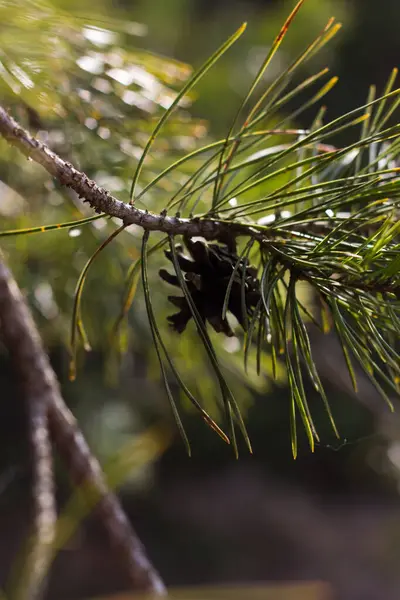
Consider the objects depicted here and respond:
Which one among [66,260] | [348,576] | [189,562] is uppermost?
[66,260]

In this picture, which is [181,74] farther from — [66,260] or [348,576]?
[348,576]

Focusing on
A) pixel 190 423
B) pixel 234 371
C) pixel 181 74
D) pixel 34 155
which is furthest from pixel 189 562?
pixel 34 155

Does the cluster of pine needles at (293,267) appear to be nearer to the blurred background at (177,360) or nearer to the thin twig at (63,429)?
the blurred background at (177,360)

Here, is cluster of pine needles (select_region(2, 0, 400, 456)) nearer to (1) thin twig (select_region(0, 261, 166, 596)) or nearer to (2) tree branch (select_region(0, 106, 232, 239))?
(2) tree branch (select_region(0, 106, 232, 239))

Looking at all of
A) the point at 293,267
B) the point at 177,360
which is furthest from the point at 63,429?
the point at 293,267

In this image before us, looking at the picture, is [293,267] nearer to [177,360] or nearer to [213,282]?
[213,282]

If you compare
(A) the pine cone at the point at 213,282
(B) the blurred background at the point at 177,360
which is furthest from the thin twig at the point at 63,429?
(A) the pine cone at the point at 213,282
